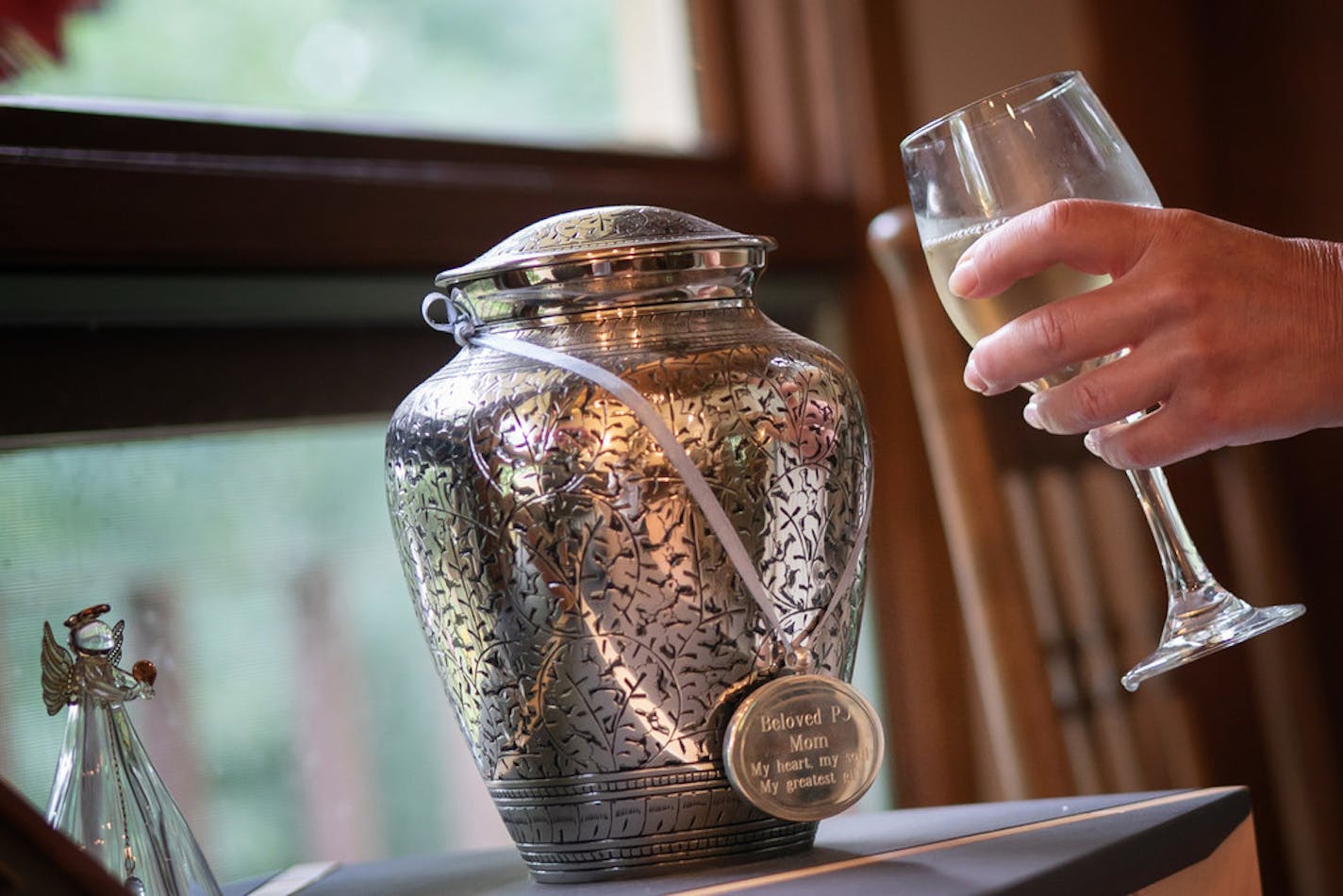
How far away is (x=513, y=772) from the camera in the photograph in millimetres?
750

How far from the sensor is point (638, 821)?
0.73 metres

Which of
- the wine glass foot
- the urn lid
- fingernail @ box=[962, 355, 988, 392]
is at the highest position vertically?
the urn lid

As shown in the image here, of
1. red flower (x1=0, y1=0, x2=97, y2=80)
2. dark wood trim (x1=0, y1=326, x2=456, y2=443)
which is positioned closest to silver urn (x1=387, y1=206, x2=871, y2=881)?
dark wood trim (x1=0, y1=326, x2=456, y2=443)

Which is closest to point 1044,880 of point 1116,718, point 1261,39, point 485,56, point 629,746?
point 629,746

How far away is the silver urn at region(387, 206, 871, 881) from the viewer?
2.31ft

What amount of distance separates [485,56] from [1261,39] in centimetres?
112

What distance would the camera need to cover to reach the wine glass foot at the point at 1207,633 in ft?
2.36

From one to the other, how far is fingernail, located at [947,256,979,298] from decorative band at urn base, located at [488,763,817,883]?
0.26 metres

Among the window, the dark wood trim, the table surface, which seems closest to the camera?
the table surface

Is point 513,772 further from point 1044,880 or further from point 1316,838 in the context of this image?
point 1316,838

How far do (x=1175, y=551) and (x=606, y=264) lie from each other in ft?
1.09

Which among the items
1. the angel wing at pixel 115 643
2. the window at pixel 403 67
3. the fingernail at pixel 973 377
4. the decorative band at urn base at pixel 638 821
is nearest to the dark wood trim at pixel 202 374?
the window at pixel 403 67


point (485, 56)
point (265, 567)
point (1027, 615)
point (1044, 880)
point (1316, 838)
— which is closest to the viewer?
point (1044, 880)

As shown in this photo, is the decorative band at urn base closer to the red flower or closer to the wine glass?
the wine glass
